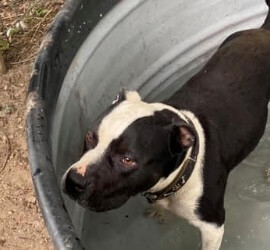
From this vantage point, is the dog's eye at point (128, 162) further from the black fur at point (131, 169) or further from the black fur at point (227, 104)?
the black fur at point (227, 104)

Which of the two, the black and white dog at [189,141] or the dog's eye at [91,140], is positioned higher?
the dog's eye at [91,140]

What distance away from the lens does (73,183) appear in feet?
6.69

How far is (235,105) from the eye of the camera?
2693 mm

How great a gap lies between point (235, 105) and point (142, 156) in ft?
2.24

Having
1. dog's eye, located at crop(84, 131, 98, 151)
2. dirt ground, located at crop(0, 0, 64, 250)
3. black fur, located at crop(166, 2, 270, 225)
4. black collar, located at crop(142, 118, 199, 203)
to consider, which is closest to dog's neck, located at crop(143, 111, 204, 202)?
black collar, located at crop(142, 118, 199, 203)

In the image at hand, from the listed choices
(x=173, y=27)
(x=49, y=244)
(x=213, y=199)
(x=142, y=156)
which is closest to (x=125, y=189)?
(x=142, y=156)

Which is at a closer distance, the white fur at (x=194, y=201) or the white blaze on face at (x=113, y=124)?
the white blaze on face at (x=113, y=124)

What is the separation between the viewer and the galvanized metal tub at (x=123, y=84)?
2.18 m

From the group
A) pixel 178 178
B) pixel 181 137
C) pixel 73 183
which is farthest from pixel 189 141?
pixel 73 183

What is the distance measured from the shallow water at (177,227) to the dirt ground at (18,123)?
244 millimetres

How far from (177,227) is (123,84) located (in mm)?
677

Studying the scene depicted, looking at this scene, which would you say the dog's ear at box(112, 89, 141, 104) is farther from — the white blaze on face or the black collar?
the black collar

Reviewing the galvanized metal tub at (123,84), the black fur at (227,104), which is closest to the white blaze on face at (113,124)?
the galvanized metal tub at (123,84)

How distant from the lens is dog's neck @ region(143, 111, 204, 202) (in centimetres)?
231
